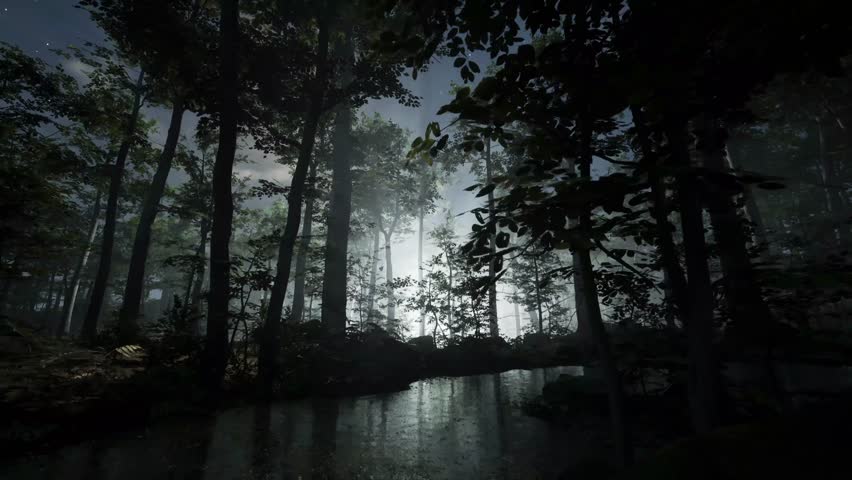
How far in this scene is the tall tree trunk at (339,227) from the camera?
12.4 metres

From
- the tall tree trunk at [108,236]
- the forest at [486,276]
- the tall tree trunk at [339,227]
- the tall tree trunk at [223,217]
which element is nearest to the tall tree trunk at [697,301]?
the forest at [486,276]

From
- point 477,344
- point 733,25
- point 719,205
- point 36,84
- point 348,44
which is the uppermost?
point 348,44

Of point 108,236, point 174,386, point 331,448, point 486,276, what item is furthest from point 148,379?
point 108,236

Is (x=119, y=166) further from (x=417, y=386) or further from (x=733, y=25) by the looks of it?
(x=733, y=25)

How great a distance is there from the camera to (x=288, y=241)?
8.12m

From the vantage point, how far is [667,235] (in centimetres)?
192

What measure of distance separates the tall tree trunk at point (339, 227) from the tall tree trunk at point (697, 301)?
10328mm

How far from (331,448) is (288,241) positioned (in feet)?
16.8

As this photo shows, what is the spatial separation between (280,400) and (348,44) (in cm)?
1365

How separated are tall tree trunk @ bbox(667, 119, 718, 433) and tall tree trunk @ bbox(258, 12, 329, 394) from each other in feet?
24.5

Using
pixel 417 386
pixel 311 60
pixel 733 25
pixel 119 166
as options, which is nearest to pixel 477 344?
pixel 417 386

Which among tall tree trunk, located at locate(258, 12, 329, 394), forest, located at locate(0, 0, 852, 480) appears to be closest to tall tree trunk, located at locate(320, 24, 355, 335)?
forest, located at locate(0, 0, 852, 480)

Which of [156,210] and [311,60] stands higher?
[311,60]

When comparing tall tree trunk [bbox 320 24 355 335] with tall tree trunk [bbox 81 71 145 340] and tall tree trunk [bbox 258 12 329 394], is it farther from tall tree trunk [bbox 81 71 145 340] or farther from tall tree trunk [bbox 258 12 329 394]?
tall tree trunk [bbox 81 71 145 340]
